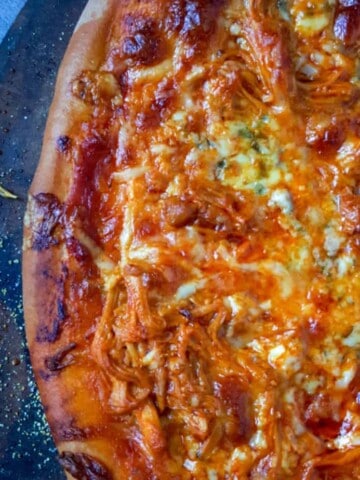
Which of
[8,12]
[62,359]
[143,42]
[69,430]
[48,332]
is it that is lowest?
[69,430]

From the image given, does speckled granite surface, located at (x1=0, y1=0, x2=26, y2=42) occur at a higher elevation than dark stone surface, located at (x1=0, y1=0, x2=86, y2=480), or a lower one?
higher

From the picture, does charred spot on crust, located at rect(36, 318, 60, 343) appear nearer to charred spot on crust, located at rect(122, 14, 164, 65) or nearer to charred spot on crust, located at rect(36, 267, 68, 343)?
charred spot on crust, located at rect(36, 267, 68, 343)

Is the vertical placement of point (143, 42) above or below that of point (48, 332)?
above

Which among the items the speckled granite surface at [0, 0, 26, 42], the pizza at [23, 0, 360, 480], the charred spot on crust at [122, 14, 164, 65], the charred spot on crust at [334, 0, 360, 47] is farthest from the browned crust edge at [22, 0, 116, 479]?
the charred spot on crust at [334, 0, 360, 47]

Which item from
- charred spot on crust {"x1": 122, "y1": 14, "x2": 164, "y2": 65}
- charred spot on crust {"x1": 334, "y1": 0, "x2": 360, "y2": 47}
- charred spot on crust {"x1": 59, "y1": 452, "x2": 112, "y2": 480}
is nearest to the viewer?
charred spot on crust {"x1": 59, "y1": 452, "x2": 112, "y2": 480}

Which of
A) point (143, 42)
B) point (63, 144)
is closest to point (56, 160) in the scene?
point (63, 144)

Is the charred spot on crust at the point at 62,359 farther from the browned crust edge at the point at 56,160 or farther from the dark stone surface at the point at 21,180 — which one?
the dark stone surface at the point at 21,180

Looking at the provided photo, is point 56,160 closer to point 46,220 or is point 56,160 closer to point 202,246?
point 46,220
